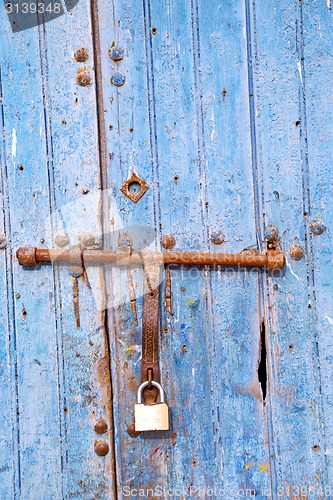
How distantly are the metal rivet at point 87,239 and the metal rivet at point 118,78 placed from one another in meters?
0.36

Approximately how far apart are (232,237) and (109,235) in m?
0.30

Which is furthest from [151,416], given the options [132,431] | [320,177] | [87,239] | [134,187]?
[320,177]

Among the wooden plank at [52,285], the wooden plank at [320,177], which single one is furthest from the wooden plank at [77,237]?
the wooden plank at [320,177]

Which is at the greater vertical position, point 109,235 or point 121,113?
point 121,113

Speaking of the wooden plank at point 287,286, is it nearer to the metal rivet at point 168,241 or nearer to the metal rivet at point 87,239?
the metal rivet at point 168,241

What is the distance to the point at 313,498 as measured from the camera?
37.1 inches

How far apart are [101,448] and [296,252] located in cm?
65

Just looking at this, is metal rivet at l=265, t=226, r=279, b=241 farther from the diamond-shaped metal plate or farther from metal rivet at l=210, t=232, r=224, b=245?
the diamond-shaped metal plate

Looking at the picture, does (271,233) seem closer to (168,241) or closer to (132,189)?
(168,241)

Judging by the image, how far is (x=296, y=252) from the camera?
3.10 ft

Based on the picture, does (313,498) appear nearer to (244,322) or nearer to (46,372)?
(244,322)

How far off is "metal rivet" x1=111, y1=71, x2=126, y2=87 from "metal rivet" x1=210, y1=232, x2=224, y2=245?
0.42 metres

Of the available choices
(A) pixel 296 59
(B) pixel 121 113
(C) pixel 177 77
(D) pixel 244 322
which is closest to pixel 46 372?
(D) pixel 244 322

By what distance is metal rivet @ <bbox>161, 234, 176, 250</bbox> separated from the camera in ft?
3.11
